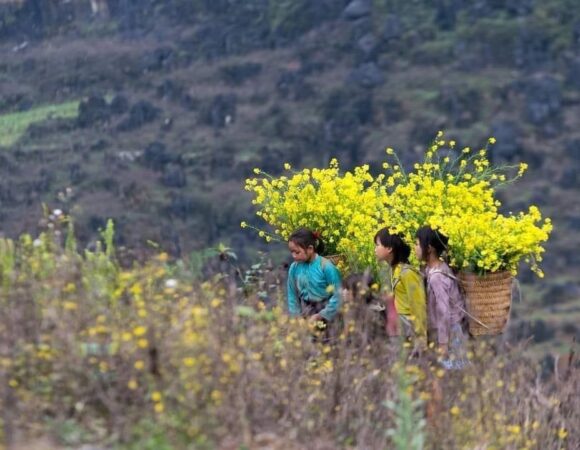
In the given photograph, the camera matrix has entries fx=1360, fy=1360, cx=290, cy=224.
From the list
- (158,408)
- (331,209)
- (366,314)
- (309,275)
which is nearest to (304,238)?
(309,275)

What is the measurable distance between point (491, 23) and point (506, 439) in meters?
144

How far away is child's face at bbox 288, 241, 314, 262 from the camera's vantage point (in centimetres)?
690

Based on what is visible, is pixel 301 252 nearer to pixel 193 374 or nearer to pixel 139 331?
pixel 193 374

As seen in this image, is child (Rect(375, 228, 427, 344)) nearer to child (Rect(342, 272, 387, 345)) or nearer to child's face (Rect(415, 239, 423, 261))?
child's face (Rect(415, 239, 423, 261))

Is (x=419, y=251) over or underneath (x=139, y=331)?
underneath

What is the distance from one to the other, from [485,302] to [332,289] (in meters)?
0.90

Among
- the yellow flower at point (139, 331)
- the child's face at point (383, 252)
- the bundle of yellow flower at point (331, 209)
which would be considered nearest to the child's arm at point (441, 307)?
the child's face at point (383, 252)

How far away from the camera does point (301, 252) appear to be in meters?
6.91

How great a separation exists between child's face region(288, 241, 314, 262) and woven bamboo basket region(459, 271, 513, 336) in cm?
80

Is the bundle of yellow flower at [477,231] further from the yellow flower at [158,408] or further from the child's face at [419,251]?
the yellow flower at [158,408]

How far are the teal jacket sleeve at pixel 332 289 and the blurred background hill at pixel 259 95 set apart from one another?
9584 centimetres

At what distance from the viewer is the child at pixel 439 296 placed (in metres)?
6.53

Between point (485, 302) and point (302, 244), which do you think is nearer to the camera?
point (485, 302)

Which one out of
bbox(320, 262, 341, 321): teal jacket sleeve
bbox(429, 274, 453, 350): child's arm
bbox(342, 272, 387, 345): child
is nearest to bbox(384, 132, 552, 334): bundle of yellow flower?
bbox(429, 274, 453, 350): child's arm
